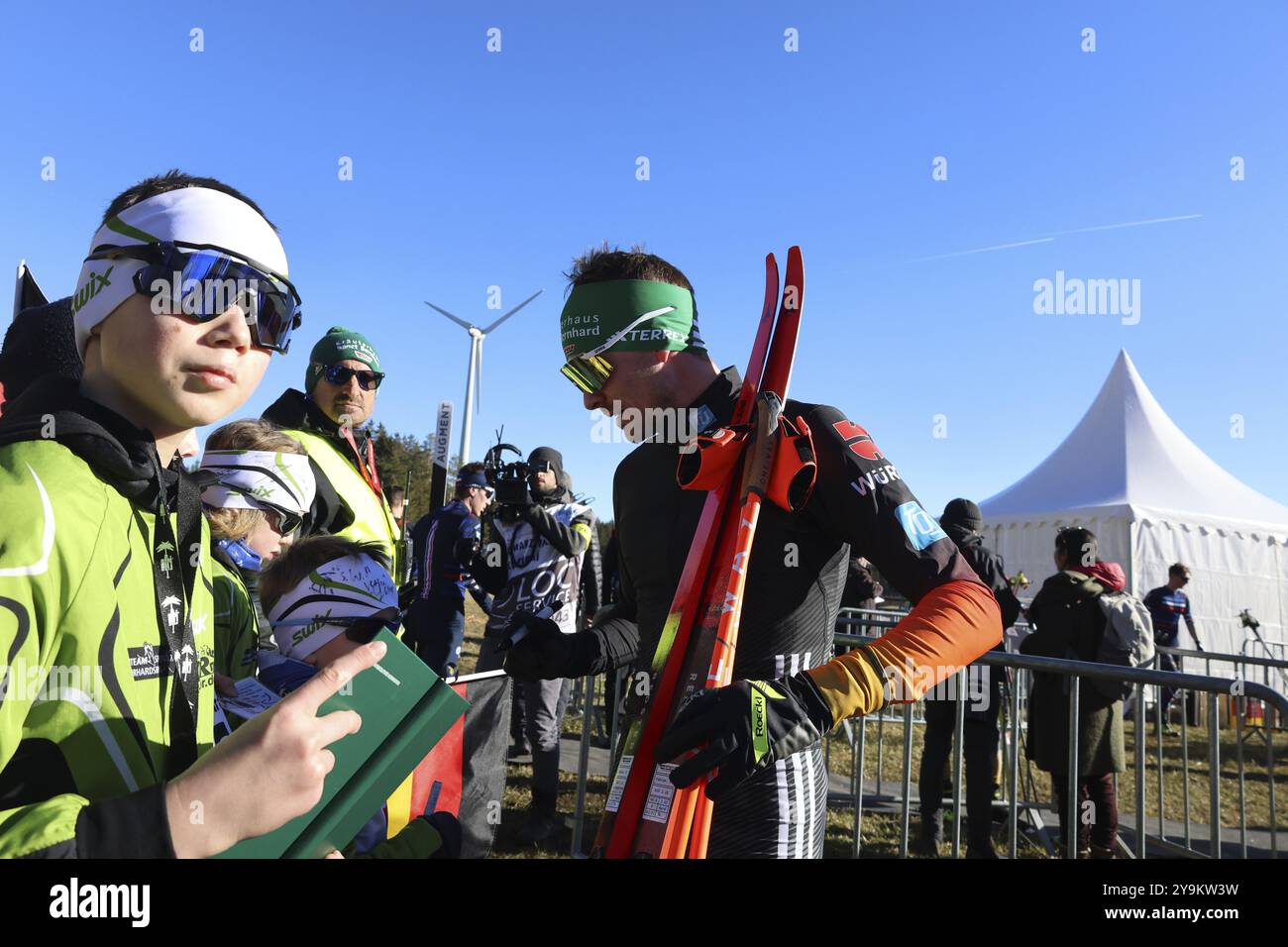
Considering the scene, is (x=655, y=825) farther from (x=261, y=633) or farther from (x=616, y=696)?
(x=616, y=696)

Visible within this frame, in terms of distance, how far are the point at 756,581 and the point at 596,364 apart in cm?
88

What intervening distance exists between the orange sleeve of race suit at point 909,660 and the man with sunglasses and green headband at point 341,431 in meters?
2.24

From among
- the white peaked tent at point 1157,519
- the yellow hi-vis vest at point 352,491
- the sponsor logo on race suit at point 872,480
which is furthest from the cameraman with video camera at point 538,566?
the white peaked tent at point 1157,519

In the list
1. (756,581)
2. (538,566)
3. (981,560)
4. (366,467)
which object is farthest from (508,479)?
(756,581)

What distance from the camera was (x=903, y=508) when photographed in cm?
208

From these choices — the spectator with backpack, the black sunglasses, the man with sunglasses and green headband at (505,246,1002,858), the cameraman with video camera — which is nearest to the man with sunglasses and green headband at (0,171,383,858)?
the man with sunglasses and green headband at (505,246,1002,858)

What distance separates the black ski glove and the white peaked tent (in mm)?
13682

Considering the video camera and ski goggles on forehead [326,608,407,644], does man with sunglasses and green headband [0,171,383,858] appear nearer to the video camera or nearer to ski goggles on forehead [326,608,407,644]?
ski goggles on forehead [326,608,407,644]

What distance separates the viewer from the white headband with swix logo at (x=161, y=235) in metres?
1.37

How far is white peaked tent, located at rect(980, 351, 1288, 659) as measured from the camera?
45.4 feet

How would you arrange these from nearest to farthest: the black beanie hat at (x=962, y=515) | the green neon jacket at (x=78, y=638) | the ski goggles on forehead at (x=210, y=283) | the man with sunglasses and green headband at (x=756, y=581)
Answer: the green neon jacket at (x=78, y=638) → the ski goggles on forehead at (x=210, y=283) → the man with sunglasses and green headband at (x=756, y=581) → the black beanie hat at (x=962, y=515)

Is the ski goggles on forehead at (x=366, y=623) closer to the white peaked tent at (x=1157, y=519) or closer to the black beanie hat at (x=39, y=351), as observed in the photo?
the black beanie hat at (x=39, y=351)
